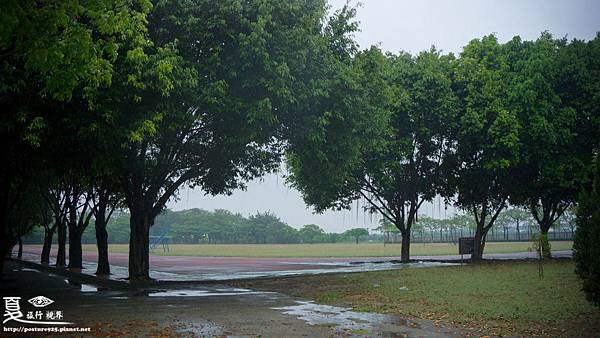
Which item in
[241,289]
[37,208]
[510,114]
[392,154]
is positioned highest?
[510,114]

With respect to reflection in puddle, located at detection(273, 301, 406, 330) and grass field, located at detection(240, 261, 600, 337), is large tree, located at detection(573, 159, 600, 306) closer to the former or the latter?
grass field, located at detection(240, 261, 600, 337)

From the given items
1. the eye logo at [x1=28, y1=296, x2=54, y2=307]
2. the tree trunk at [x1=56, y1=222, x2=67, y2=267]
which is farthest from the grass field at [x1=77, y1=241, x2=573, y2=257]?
the eye logo at [x1=28, y1=296, x2=54, y2=307]

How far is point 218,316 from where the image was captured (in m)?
11.7

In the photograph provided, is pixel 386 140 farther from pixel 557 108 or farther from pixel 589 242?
pixel 589 242

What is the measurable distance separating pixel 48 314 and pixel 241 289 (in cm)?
726

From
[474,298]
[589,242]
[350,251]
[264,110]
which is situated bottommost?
[350,251]

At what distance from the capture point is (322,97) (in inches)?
766

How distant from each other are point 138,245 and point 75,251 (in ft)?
42.7

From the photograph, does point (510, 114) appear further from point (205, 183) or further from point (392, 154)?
point (205, 183)

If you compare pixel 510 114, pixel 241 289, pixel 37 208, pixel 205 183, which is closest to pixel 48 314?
pixel 241 289

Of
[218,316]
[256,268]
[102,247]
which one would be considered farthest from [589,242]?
[256,268]

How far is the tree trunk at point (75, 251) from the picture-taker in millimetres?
33250

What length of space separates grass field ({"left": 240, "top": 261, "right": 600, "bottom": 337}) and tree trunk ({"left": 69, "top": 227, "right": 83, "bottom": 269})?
56.3 feet

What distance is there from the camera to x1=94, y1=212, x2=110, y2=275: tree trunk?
88.7ft
